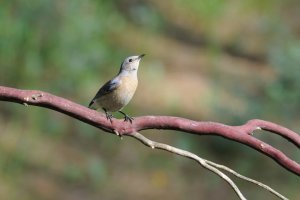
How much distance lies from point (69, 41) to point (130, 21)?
5.85 feet

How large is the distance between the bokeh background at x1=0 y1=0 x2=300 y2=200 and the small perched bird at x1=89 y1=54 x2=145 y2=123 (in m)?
2.61

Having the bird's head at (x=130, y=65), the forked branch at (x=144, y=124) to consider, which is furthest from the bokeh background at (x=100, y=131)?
the forked branch at (x=144, y=124)

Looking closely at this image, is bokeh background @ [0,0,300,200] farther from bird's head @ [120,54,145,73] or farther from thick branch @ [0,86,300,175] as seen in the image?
thick branch @ [0,86,300,175]

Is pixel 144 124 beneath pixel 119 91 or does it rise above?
beneath

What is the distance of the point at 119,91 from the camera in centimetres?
296

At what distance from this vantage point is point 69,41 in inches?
245

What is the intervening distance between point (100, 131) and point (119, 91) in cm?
332

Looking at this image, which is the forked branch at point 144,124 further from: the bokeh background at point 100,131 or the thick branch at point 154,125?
the bokeh background at point 100,131

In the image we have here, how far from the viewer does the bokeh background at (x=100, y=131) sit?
581cm

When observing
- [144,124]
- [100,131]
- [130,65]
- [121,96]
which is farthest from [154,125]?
[100,131]

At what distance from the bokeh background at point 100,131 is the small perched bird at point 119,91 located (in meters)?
2.61

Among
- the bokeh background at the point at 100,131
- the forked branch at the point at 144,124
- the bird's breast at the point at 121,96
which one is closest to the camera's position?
the forked branch at the point at 144,124

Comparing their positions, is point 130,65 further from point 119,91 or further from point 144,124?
point 144,124

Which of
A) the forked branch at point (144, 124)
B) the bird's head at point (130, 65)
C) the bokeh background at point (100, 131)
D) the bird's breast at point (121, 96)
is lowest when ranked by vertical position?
the forked branch at point (144, 124)
